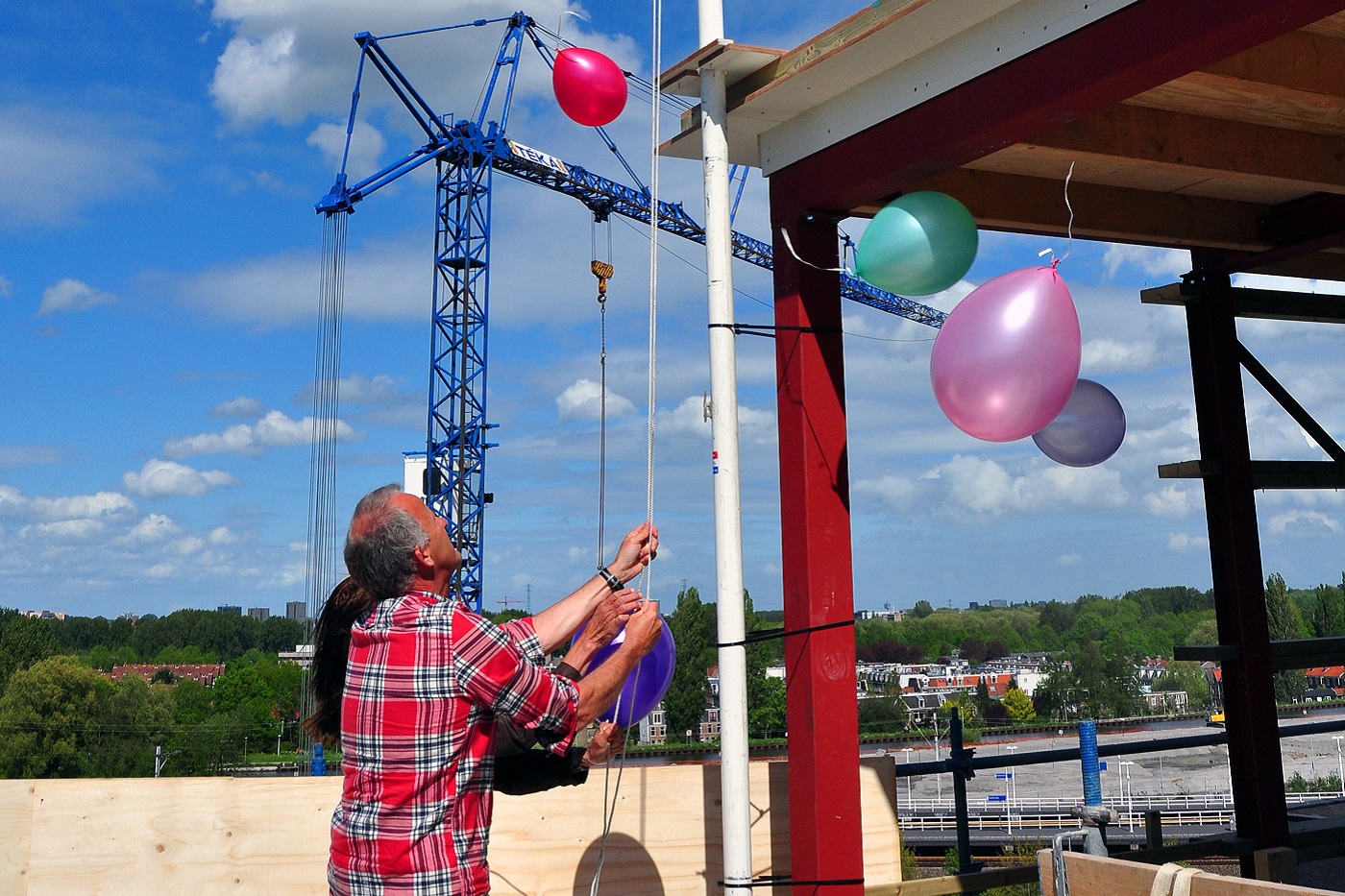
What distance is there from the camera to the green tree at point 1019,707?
66812mm

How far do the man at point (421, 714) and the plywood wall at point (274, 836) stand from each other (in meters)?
1.19

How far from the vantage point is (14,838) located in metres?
3.25

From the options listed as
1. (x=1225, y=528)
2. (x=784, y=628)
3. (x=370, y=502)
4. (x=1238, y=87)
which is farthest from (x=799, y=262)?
(x=1225, y=528)

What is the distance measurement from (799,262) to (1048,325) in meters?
1.00

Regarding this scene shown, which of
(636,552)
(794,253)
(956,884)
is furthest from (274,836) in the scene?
(794,253)

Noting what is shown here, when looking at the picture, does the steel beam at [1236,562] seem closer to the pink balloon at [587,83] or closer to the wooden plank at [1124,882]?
the pink balloon at [587,83]

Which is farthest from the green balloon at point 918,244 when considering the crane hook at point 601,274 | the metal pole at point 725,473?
the crane hook at point 601,274

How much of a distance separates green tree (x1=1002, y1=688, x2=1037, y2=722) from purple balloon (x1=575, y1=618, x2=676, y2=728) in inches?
2700

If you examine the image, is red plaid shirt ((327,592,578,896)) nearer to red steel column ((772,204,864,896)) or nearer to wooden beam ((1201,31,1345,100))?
red steel column ((772,204,864,896))

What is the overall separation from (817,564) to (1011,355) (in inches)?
39.1

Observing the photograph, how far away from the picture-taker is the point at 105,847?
3.28m

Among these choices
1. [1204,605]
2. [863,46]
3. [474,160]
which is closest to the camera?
[863,46]

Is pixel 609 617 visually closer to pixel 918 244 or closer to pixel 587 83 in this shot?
pixel 918 244

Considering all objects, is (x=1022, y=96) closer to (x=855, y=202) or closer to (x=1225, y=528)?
(x=855, y=202)
